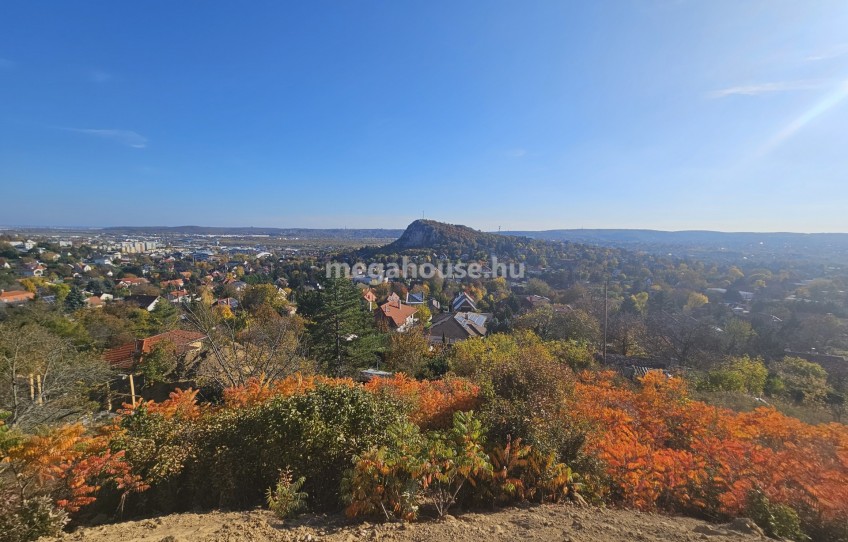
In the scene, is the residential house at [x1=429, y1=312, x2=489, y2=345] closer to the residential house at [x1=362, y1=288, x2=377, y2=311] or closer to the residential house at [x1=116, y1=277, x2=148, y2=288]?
the residential house at [x1=362, y1=288, x2=377, y2=311]

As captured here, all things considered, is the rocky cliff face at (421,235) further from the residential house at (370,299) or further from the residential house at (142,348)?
the residential house at (142,348)

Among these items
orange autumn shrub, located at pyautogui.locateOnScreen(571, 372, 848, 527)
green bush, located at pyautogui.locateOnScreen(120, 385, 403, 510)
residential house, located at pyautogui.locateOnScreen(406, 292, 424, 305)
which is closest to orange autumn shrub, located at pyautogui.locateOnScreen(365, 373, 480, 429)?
green bush, located at pyautogui.locateOnScreen(120, 385, 403, 510)

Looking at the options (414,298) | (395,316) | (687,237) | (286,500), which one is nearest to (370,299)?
(395,316)

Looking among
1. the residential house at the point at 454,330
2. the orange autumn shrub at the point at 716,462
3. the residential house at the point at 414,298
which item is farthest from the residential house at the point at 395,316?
the orange autumn shrub at the point at 716,462

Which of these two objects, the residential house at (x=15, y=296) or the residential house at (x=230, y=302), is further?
the residential house at (x=230, y=302)

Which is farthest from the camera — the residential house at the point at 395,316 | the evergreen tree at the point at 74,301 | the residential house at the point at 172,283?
the residential house at the point at 172,283

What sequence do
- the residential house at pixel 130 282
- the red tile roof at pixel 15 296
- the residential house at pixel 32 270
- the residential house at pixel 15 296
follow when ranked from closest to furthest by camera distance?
the red tile roof at pixel 15 296, the residential house at pixel 15 296, the residential house at pixel 130 282, the residential house at pixel 32 270

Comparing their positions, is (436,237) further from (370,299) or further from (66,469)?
(66,469)
